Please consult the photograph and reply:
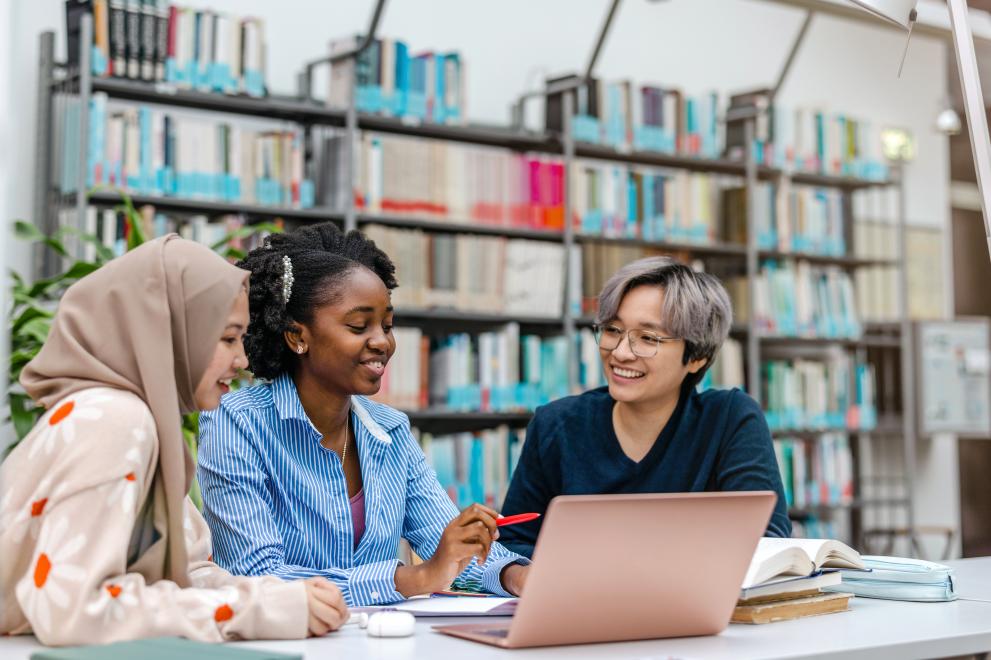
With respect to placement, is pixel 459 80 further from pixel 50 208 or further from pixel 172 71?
pixel 50 208

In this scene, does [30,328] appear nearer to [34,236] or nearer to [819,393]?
[34,236]

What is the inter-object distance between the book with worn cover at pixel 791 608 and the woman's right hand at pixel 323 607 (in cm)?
Answer: 51

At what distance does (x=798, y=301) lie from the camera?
5.70 m

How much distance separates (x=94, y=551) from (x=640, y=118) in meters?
4.24

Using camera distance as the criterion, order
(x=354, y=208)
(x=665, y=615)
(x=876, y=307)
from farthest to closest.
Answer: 1. (x=876, y=307)
2. (x=354, y=208)
3. (x=665, y=615)

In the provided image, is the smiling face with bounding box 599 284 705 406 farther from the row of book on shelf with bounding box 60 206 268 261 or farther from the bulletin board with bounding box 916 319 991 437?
the bulletin board with bounding box 916 319 991 437

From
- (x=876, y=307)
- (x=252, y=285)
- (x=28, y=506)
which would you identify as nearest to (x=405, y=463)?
(x=252, y=285)

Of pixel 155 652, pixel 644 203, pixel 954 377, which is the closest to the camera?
pixel 155 652

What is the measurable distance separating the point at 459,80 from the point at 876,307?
2860 mm

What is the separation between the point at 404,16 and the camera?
5.10 metres

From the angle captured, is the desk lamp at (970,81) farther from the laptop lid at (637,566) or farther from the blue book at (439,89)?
the blue book at (439,89)

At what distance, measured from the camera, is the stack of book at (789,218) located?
551 cm

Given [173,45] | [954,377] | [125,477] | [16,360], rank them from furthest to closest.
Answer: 1. [954,377]
2. [173,45]
3. [16,360]
4. [125,477]

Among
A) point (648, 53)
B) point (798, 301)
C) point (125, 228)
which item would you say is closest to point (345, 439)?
point (125, 228)
